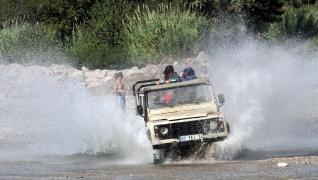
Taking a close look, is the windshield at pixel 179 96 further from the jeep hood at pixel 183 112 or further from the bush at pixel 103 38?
the bush at pixel 103 38

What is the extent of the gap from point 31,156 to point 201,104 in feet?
14.5

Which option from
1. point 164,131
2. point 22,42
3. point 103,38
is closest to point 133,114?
point 164,131

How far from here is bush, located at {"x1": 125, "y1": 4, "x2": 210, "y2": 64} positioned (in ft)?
123

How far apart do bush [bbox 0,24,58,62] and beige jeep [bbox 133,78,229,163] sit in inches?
858

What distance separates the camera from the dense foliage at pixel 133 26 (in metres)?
38.1

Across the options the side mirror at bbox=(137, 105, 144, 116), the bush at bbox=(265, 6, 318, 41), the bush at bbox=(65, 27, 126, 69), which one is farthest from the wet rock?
the bush at bbox=(265, 6, 318, 41)

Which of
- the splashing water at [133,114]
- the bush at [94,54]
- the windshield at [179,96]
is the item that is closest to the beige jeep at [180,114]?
the windshield at [179,96]

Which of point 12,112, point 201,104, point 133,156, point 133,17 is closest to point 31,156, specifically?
point 133,156

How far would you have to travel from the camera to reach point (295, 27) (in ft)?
148

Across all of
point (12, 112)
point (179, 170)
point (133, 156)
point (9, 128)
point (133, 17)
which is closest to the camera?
point (179, 170)

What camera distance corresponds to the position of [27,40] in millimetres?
39125

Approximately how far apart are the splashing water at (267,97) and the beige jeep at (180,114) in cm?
66

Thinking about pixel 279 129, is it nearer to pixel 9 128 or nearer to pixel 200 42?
pixel 9 128

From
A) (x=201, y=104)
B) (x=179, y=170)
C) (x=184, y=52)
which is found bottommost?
(x=179, y=170)
